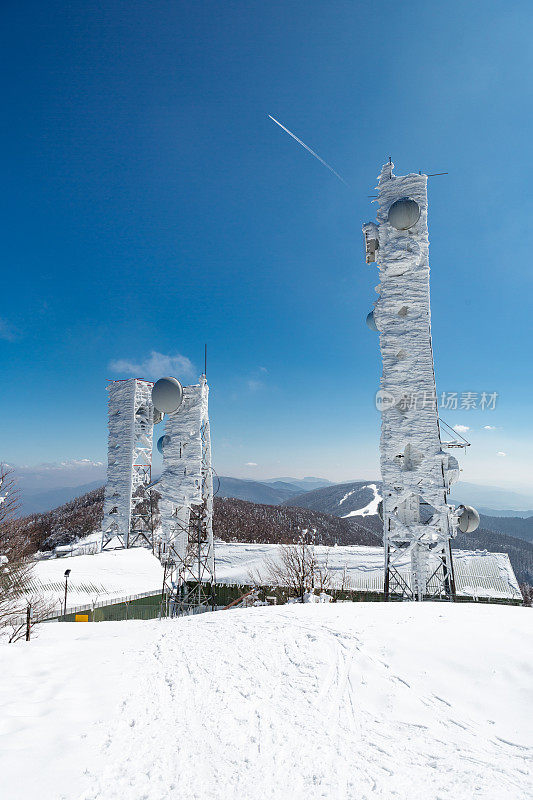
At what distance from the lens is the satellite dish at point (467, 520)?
869 inches

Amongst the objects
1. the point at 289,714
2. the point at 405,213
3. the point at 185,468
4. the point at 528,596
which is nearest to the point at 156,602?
the point at 185,468

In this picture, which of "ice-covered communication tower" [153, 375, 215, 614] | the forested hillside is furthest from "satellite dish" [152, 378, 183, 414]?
the forested hillside

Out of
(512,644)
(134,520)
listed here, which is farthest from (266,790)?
(134,520)

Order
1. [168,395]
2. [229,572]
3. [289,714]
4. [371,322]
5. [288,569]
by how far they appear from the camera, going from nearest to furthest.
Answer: [289,714]
[371,322]
[168,395]
[288,569]
[229,572]

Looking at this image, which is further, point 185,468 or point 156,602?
point 156,602

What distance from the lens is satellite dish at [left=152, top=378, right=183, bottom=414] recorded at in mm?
25703

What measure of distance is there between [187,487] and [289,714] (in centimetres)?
1950

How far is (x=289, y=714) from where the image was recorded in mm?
6844

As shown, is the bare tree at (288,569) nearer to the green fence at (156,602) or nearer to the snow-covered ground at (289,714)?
the green fence at (156,602)

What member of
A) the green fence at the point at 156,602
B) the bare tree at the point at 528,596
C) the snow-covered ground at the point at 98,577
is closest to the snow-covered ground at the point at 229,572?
the snow-covered ground at the point at 98,577

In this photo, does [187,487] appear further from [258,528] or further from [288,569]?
[258,528]

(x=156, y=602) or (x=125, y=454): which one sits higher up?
(x=125, y=454)

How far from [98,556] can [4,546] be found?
18113mm

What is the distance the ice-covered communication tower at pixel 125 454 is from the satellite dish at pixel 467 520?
26.9 m
